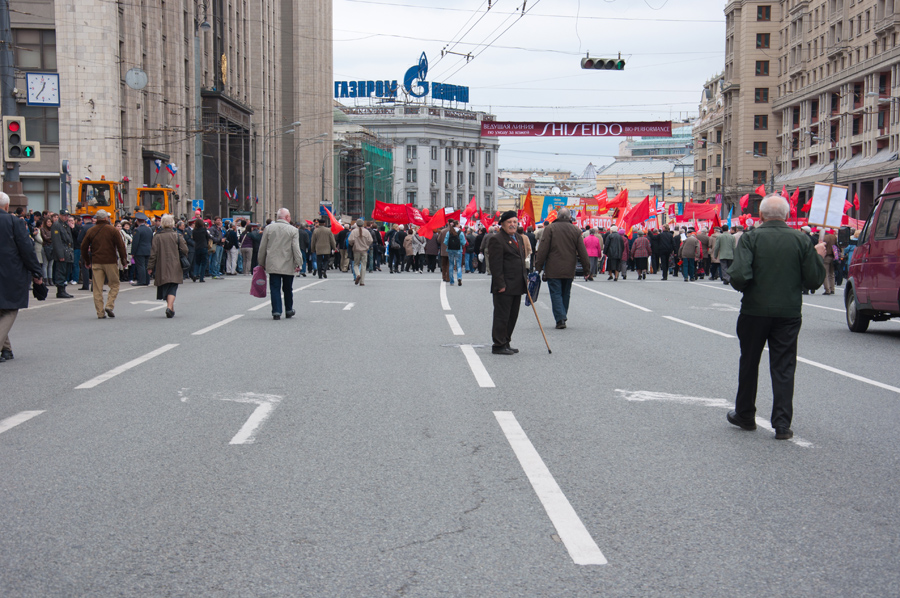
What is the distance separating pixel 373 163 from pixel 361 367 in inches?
4371

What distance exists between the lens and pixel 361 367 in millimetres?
10773

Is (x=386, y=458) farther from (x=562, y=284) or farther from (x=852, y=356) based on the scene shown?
(x=562, y=284)

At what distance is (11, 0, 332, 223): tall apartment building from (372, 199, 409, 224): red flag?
746cm

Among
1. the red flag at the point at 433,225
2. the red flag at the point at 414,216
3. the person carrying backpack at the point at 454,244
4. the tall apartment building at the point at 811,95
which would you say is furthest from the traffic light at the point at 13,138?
the tall apartment building at the point at 811,95

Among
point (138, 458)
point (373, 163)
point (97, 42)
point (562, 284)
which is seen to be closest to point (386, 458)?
point (138, 458)

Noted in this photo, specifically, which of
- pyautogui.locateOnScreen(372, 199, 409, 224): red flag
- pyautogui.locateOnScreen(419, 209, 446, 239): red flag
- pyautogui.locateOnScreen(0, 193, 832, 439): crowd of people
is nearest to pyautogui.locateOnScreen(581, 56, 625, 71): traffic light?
pyautogui.locateOnScreen(0, 193, 832, 439): crowd of people

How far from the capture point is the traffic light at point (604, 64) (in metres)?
28.9

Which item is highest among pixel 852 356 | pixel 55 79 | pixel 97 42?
pixel 97 42

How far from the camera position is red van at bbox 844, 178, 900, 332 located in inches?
558

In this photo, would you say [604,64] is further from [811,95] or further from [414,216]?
[811,95]

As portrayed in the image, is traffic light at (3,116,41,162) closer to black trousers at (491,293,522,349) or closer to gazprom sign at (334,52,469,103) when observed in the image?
black trousers at (491,293,522,349)

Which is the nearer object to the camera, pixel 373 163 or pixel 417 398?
pixel 417 398

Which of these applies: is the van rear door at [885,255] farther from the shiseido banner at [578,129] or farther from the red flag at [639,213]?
the shiseido banner at [578,129]

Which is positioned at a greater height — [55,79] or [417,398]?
[55,79]
